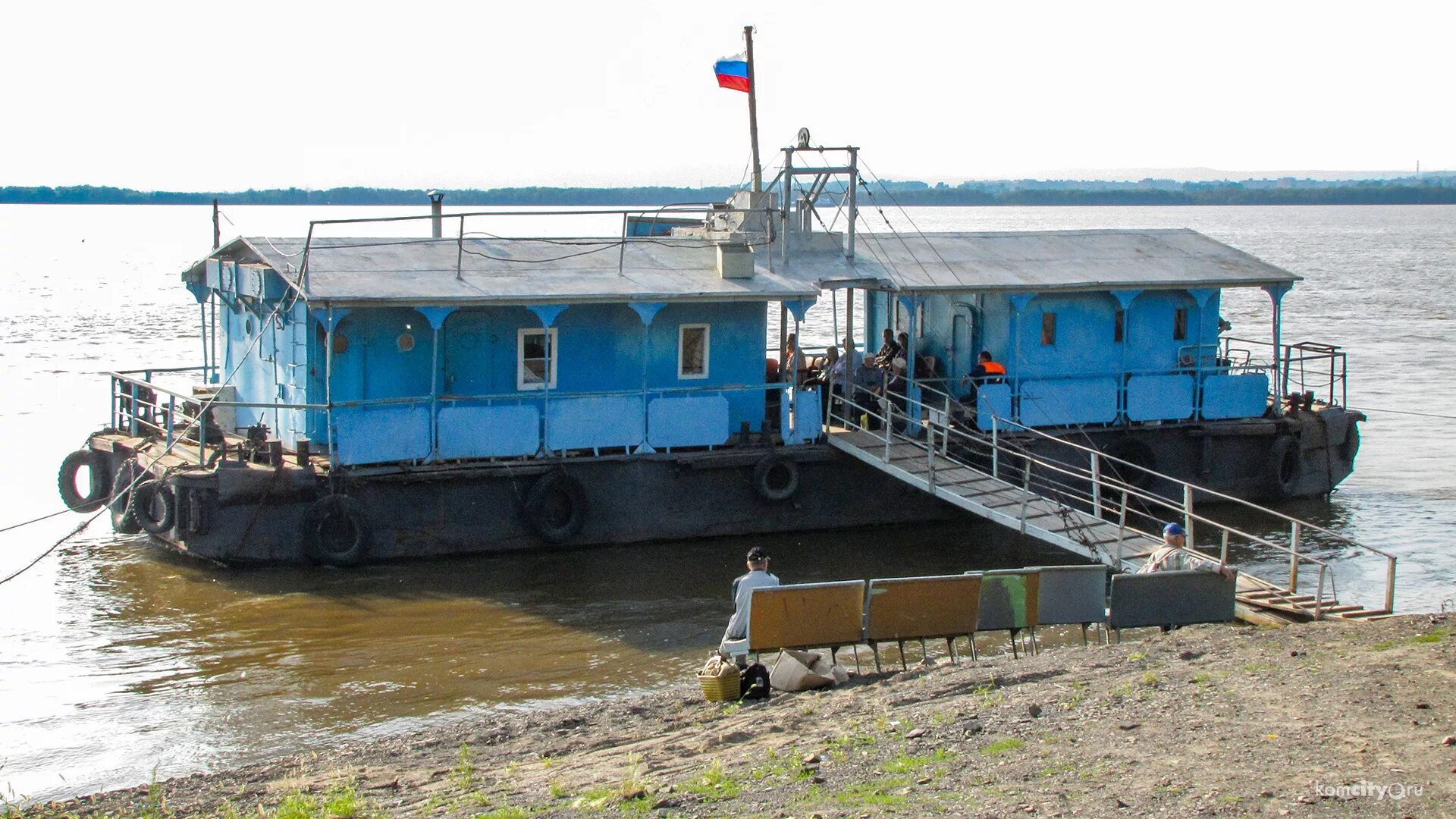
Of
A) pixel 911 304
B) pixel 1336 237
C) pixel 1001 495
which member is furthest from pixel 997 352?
pixel 1336 237

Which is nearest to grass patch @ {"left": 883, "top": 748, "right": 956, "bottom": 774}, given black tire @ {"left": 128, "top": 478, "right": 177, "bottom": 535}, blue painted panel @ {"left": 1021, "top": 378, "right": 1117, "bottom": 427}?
black tire @ {"left": 128, "top": 478, "right": 177, "bottom": 535}

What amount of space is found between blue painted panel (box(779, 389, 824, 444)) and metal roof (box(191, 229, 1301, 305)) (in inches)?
59.2

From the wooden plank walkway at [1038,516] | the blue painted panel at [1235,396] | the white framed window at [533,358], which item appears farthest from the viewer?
the blue painted panel at [1235,396]

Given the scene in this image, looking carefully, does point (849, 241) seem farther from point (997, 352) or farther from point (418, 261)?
point (418, 261)

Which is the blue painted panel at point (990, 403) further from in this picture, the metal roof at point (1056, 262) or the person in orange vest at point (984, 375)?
the metal roof at point (1056, 262)

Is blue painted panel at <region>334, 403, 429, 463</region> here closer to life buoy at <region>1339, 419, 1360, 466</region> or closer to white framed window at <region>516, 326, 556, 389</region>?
white framed window at <region>516, 326, 556, 389</region>

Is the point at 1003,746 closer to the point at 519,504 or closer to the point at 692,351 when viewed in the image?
the point at 519,504

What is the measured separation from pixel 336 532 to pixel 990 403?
10177 millimetres

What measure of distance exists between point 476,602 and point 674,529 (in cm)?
378

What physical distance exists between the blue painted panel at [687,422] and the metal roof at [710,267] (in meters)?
1.50

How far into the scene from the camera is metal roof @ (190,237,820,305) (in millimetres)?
19875

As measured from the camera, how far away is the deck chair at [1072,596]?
14992 millimetres

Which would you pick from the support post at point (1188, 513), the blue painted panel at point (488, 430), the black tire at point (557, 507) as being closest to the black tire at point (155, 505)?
the blue painted panel at point (488, 430)

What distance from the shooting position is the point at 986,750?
34.3 ft
